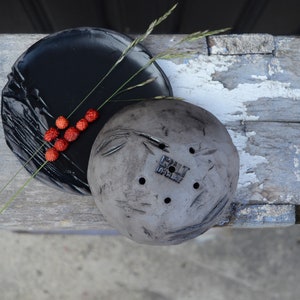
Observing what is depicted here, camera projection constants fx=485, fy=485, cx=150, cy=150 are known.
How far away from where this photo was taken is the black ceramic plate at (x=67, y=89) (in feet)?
3.89

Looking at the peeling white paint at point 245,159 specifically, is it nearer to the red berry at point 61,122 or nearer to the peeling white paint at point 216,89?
the peeling white paint at point 216,89

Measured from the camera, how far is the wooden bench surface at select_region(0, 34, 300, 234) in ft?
4.17

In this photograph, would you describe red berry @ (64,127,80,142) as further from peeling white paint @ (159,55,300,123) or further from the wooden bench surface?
peeling white paint @ (159,55,300,123)

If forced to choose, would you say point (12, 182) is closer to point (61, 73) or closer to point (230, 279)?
point (61, 73)

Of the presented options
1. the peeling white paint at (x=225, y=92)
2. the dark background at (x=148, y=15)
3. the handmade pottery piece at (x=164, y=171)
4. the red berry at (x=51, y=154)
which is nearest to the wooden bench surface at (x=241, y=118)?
the peeling white paint at (x=225, y=92)

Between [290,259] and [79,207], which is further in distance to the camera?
[290,259]

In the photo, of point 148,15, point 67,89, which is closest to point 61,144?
point 67,89

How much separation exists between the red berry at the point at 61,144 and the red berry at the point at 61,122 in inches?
1.3

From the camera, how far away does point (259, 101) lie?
1.28 m

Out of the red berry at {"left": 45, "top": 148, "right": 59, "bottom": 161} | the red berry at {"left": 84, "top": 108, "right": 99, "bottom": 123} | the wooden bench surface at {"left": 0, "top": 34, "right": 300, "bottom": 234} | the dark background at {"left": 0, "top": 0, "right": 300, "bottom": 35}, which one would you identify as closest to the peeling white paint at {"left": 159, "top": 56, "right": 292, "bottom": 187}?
the wooden bench surface at {"left": 0, "top": 34, "right": 300, "bottom": 234}

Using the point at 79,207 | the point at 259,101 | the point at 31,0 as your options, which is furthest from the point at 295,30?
the point at 79,207

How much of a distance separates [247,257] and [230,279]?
4.7 inches

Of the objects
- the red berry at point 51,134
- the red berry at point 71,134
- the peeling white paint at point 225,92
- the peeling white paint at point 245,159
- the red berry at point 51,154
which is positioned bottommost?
the peeling white paint at point 245,159

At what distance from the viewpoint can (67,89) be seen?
120 centimetres
